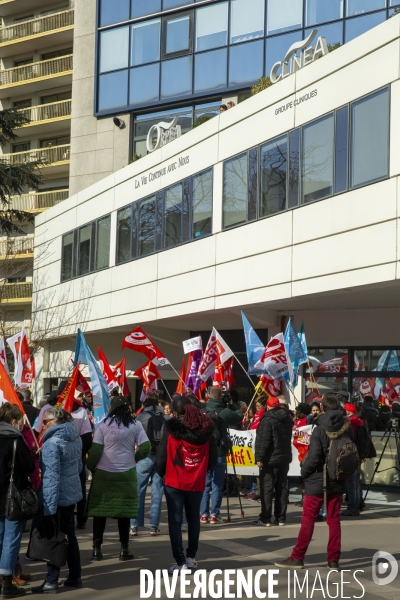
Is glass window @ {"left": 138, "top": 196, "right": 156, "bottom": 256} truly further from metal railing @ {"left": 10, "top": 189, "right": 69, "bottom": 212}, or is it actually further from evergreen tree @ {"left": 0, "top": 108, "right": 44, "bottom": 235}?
metal railing @ {"left": 10, "top": 189, "right": 69, "bottom": 212}

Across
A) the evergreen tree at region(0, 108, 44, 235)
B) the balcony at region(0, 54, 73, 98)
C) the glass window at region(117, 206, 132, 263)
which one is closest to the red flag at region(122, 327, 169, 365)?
the glass window at region(117, 206, 132, 263)

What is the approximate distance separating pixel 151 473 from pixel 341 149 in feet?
26.1

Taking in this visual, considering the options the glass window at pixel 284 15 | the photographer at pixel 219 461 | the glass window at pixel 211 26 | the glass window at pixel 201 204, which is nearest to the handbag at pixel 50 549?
the photographer at pixel 219 461

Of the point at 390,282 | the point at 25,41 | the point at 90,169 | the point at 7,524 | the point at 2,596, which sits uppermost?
the point at 25,41

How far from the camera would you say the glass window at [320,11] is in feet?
88.6

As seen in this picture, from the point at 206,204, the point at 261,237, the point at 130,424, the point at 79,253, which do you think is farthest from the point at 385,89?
the point at 79,253

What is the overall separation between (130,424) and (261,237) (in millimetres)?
10857

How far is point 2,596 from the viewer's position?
7848mm

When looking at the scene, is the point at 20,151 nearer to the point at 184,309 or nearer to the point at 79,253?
the point at 79,253

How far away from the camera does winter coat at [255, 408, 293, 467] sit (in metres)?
12.5

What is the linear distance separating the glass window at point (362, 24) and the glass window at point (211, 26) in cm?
457

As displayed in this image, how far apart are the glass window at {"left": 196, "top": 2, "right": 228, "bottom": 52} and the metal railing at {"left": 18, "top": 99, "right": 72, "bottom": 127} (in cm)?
2305

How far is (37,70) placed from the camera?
53969 millimetres

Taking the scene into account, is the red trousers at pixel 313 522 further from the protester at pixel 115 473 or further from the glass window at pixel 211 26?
the glass window at pixel 211 26
